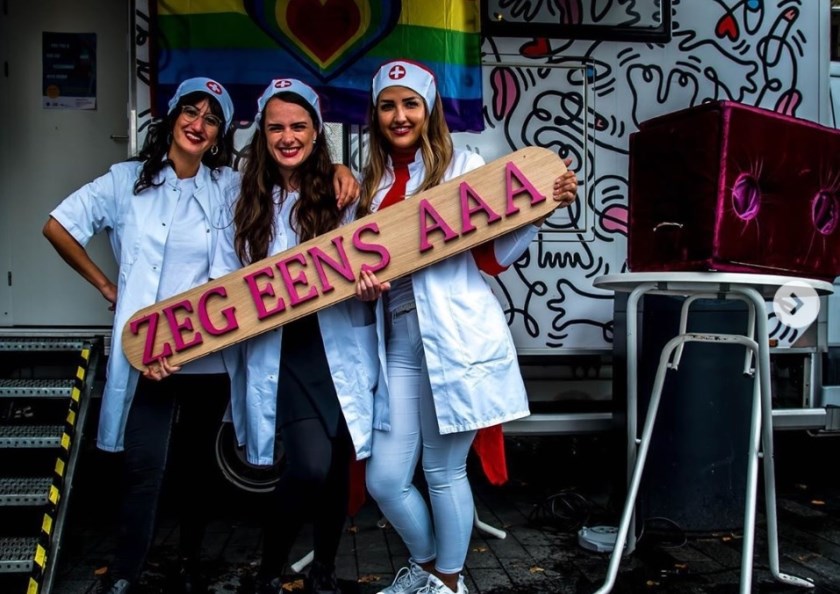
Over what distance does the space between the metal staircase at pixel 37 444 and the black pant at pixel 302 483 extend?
3.13 feet

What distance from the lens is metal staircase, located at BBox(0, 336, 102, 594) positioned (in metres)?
3.00

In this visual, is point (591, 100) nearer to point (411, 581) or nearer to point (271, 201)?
point (271, 201)

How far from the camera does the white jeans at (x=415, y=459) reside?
8.80ft

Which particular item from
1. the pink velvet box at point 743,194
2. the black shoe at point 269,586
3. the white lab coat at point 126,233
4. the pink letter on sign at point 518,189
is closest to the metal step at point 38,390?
the white lab coat at point 126,233

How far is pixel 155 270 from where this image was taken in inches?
110

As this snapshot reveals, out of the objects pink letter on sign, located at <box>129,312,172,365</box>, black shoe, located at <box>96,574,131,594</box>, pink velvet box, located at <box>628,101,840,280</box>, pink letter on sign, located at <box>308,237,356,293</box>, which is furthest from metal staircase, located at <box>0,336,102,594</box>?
pink velvet box, located at <box>628,101,840,280</box>

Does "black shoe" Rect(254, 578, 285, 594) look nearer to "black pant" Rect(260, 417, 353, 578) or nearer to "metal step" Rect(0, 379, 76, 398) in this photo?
"black pant" Rect(260, 417, 353, 578)

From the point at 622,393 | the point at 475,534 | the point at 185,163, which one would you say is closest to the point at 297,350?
the point at 185,163

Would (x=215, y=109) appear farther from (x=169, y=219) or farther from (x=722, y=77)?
(x=722, y=77)

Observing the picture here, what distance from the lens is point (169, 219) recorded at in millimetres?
2803

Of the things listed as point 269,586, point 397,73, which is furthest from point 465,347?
point 269,586

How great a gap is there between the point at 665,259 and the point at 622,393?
4.37ft

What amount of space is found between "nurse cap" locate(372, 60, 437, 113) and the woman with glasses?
0.39 metres

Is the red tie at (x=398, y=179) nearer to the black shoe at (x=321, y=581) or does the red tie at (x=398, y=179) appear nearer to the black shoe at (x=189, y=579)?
the black shoe at (x=321, y=581)
